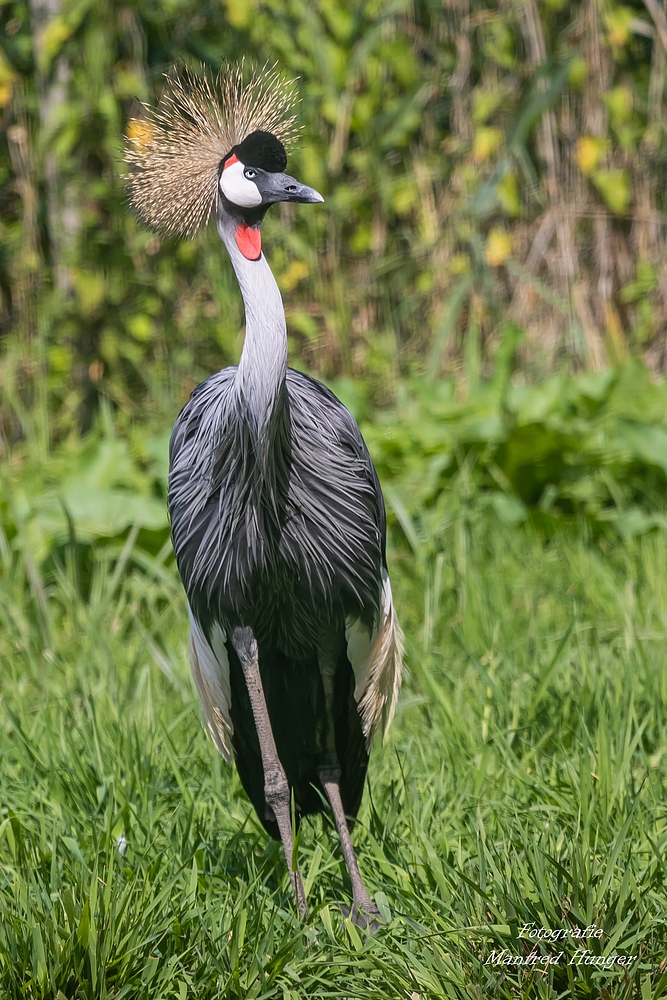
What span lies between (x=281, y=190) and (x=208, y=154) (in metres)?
0.28

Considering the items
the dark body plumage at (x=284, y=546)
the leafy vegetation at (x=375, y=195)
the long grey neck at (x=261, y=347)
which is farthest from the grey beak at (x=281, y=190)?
the leafy vegetation at (x=375, y=195)

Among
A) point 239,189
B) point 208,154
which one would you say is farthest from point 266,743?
point 208,154

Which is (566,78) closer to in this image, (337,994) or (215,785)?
(215,785)

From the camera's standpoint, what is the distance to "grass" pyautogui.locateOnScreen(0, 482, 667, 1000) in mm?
1996

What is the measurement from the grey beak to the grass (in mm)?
1316

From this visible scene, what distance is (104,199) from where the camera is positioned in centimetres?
542

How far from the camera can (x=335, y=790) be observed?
8.19 ft

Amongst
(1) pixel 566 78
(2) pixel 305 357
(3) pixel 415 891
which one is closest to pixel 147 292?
(2) pixel 305 357

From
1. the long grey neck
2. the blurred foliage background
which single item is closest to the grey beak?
the long grey neck

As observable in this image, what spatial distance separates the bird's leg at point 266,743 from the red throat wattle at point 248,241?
76cm

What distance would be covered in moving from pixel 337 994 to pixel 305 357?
3870 mm

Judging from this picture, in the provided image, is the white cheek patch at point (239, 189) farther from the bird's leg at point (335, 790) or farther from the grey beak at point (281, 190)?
the bird's leg at point (335, 790)

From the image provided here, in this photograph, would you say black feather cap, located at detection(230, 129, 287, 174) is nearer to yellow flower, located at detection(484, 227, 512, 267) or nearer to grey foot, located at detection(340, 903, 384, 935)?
grey foot, located at detection(340, 903, 384, 935)

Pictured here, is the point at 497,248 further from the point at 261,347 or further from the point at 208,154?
the point at 261,347
